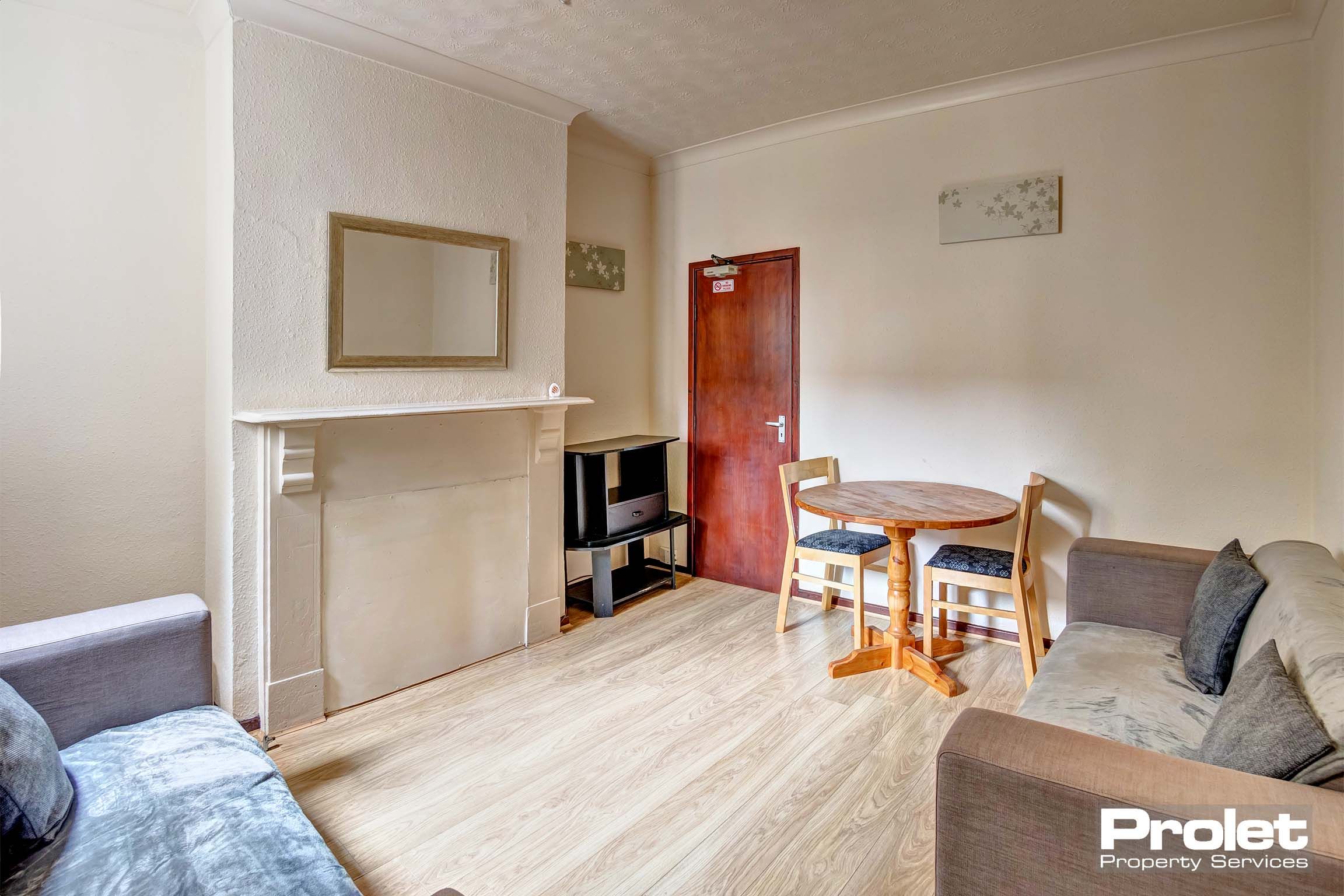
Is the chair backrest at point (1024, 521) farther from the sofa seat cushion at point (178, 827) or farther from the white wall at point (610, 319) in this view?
the sofa seat cushion at point (178, 827)

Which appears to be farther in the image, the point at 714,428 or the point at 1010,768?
the point at 714,428

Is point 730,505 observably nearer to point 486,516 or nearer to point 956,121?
point 486,516

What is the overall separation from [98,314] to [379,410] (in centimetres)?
104

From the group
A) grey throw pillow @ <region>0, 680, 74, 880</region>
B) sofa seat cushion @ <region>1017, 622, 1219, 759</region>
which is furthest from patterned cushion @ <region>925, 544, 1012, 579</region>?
grey throw pillow @ <region>0, 680, 74, 880</region>

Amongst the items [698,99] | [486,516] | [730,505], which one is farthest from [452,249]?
[730,505]

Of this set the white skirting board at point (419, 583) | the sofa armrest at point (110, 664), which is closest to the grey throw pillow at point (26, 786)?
the sofa armrest at point (110, 664)

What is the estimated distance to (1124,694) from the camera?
198 cm

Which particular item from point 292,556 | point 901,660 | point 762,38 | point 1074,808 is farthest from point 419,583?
point 762,38

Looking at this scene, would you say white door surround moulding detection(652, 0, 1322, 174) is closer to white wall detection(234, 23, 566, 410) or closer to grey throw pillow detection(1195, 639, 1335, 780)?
white wall detection(234, 23, 566, 410)

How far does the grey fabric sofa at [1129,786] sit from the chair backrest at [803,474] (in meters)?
1.91

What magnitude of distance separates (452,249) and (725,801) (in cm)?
249

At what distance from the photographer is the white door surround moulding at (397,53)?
2.50m

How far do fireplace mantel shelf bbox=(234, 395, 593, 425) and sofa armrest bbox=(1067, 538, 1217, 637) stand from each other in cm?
235

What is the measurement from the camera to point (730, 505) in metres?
4.47
